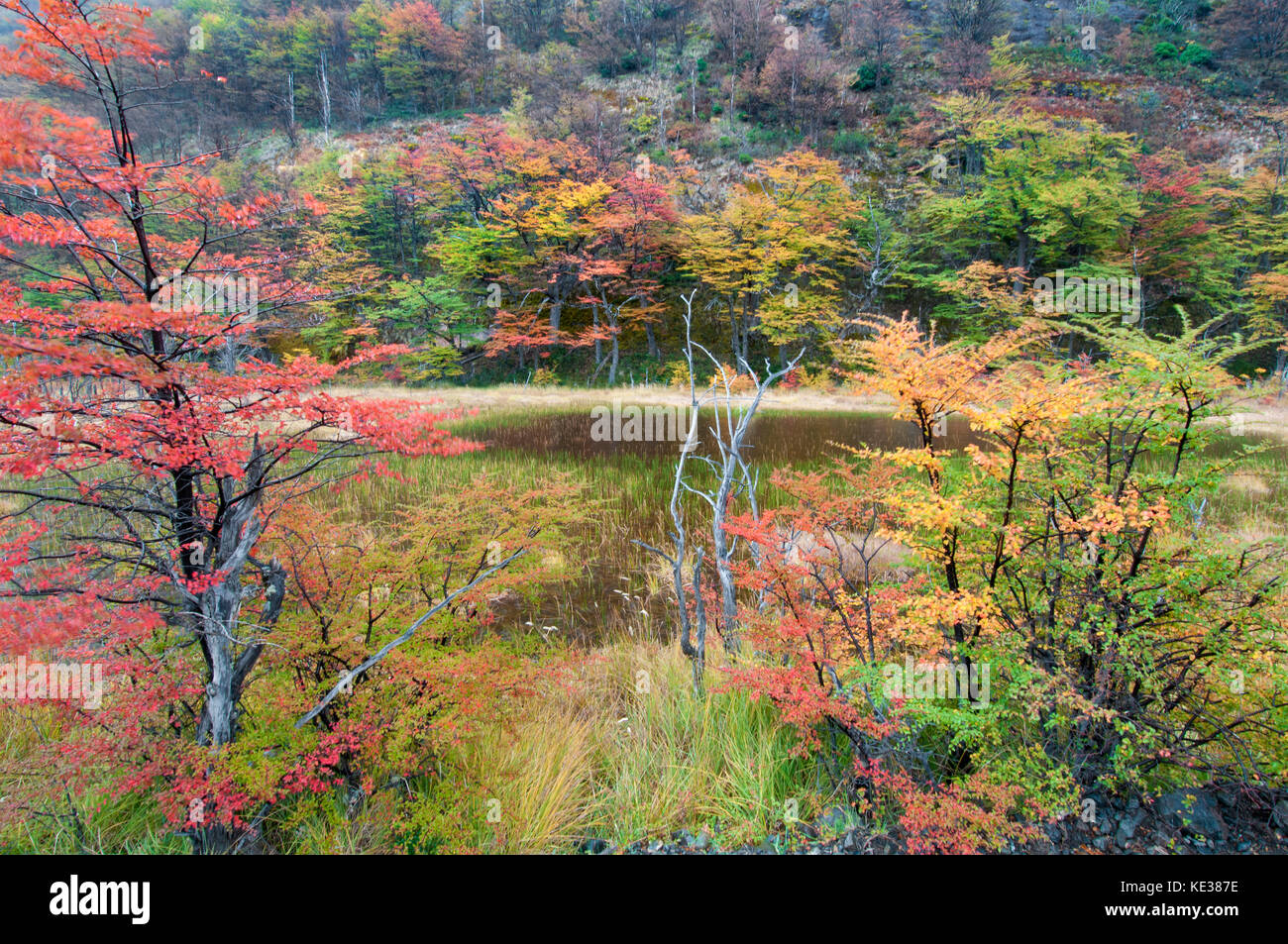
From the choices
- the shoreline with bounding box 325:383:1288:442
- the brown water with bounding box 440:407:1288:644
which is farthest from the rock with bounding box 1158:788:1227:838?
the shoreline with bounding box 325:383:1288:442

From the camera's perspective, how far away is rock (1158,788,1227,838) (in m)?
2.40

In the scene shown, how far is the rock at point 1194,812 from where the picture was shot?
240cm

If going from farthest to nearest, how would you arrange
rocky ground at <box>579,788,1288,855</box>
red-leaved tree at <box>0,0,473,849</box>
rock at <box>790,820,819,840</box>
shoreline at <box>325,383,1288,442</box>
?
shoreline at <box>325,383,1288,442</box> < rock at <box>790,820,819,840</box> < rocky ground at <box>579,788,1288,855</box> < red-leaved tree at <box>0,0,473,849</box>

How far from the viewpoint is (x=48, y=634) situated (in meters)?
1.91

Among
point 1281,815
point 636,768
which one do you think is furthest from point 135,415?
point 1281,815

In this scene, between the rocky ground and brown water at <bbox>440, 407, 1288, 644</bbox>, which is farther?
brown water at <bbox>440, 407, 1288, 644</bbox>

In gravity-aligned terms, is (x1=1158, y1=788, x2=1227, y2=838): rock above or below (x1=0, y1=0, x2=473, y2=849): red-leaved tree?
below

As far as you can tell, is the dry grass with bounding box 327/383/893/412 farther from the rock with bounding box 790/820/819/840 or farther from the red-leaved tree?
the rock with bounding box 790/820/819/840

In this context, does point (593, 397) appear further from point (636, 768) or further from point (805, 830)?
point (805, 830)

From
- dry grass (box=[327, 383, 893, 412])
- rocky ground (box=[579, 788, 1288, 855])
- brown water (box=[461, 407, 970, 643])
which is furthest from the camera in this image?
dry grass (box=[327, 383, 893, 412])

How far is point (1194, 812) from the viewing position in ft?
8.03

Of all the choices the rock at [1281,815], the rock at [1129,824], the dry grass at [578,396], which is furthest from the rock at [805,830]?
the dry grass at [578,396]
